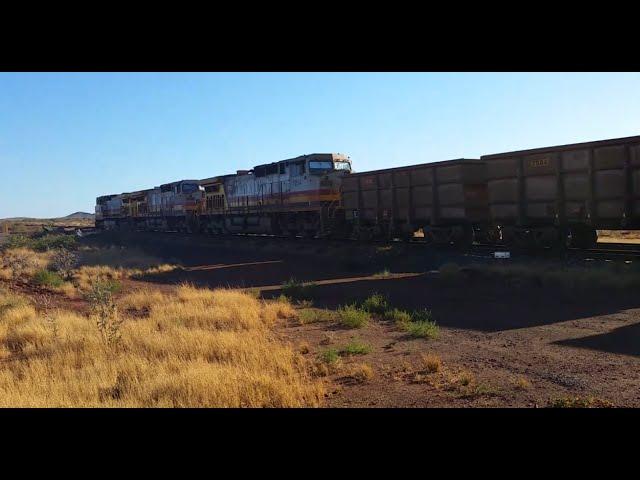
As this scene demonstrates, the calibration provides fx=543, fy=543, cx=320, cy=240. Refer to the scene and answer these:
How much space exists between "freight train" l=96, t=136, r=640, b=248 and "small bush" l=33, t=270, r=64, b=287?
1264 centimetres

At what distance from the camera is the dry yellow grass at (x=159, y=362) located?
21.8 feet

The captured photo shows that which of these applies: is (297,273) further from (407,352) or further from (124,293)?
(407,352)

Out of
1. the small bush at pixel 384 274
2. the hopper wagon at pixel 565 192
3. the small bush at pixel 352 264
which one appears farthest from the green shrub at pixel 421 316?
the small bush at pixel 352 264

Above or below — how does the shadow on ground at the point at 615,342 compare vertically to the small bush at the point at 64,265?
below

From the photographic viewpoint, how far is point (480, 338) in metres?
9.98

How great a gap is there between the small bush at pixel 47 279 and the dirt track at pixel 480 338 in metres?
5.84

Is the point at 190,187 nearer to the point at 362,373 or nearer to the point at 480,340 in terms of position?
the point at 480,340

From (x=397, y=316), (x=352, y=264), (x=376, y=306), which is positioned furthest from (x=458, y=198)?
(x=397, y=316)

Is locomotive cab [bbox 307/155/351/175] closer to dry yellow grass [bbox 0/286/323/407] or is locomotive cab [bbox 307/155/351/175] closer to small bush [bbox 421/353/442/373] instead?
dry yellow grass [bbox 0/286/323/407]

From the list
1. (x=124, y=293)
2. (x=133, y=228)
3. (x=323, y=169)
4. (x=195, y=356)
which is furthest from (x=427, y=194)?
(x=133, y=228)

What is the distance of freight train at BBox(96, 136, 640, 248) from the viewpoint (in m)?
16.5

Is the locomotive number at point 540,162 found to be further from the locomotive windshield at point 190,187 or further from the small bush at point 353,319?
the locomotive windshield at point 190,187
